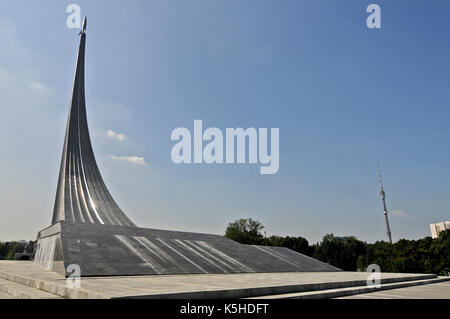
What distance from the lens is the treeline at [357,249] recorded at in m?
33.1

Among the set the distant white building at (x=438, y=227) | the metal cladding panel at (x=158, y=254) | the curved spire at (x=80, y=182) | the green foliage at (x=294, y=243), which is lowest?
the distant white building at (x=438, y=227)

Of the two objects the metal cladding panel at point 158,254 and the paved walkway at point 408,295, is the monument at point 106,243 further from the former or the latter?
the paved walkway at point 408,295

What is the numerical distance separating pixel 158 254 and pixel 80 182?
14445mm

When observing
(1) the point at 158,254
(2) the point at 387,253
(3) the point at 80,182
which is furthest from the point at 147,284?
(2) the point at 387,253

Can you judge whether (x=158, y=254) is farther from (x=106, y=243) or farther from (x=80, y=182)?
(x=80, y=182)

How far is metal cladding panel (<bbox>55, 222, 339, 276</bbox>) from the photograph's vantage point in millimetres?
12352

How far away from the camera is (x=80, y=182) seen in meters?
25.9

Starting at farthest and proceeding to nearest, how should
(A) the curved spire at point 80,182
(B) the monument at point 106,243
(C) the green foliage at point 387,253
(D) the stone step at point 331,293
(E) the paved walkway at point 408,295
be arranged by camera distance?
(C) the green foliage at point 387,253 < (A) the curved spire at point 80,182 < (B) the monument at point 106,243 < (E) the paved walkway at point 408,295 < (D) the stone step at point 331,293

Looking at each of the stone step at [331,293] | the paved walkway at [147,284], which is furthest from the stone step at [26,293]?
the stone step at [331,293]

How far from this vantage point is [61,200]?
23.7 meters

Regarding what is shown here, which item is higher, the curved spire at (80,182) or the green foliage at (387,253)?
the curved spire at (80,182)
